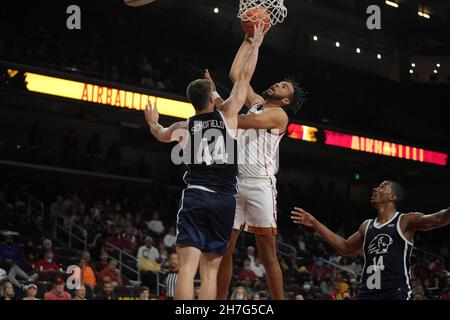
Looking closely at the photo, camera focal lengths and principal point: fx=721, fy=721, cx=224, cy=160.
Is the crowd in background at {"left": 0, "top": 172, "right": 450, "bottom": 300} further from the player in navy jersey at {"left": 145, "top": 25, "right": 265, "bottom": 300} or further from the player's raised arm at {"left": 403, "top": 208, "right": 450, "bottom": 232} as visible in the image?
the player's raised arm at {"left": 403, "top": 208, "right": 450, "bottom": 232}

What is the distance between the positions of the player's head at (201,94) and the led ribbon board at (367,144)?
14792 millimetres

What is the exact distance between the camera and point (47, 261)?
1341 cm

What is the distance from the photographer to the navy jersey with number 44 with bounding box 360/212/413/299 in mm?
6469

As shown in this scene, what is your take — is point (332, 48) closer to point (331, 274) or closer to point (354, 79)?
point (354, 79)

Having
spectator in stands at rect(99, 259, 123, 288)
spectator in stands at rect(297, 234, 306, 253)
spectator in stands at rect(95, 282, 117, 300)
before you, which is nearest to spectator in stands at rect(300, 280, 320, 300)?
spectator in stands at rect(297, 234, 306, 253)

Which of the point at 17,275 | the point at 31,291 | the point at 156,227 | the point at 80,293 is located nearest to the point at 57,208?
the point at 156,227

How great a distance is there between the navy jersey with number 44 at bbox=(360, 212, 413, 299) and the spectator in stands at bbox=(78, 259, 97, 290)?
726 cm

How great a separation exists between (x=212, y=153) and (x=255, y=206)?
1002 millimetres

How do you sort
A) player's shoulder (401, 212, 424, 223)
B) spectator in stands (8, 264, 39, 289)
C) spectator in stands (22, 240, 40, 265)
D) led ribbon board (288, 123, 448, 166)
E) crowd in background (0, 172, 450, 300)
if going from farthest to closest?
1. led ribbon board (288, 123, 448, 166)
2. spectator in stands (22, 240, 40, 265)
3. crowd in background (0, 172, 450, 300)
4. spectator in stands (8, 264, 39, 289)
5. player's shoulder (401, 212, 424, 223)

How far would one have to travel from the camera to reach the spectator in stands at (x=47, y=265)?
13.1 meters

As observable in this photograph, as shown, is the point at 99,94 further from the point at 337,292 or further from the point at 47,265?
the point at 337,292

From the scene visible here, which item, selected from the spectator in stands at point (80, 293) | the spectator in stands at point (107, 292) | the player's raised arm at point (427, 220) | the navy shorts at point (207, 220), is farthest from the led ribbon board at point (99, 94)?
the navy shorts at point (207, 220)

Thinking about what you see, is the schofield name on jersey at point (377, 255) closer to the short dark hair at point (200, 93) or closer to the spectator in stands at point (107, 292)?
the short dark hair at point (200, 93)

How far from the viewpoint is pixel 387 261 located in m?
6.54
